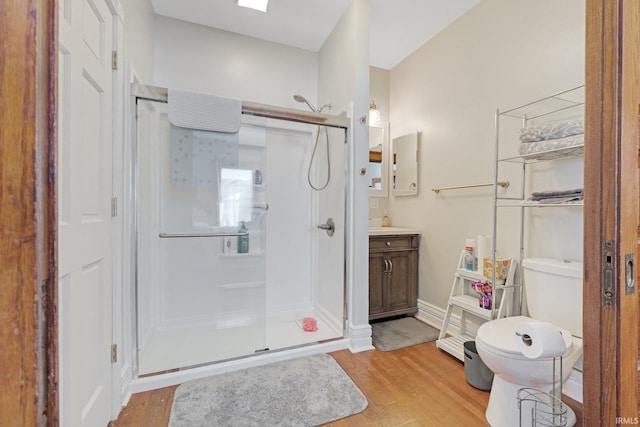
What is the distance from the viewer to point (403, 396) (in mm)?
1562

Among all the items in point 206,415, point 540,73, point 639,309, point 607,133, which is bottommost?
point 206,415

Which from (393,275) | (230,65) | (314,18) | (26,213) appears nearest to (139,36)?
(230,65)

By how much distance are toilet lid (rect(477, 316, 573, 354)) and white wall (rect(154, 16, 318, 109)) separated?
241 cm

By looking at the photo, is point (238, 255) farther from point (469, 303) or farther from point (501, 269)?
point (501, 269)

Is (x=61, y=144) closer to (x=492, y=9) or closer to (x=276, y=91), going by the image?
(x=276, y=91)

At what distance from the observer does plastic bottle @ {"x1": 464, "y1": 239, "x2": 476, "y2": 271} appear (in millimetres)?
2111

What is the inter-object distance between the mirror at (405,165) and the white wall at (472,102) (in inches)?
3.1

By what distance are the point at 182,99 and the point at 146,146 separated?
0.38m

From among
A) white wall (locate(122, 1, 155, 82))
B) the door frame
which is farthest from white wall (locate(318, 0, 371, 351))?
the door frame

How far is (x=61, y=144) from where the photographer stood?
0.98 m

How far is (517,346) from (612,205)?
100 cm

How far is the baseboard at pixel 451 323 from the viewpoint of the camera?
1.53 m

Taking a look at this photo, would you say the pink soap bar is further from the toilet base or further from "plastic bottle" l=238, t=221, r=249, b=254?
the toilet base

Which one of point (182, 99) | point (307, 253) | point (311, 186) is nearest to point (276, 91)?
point (311, 186)
